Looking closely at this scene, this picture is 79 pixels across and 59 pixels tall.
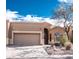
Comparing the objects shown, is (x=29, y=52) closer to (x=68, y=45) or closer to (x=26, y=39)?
(x=26, y=39)

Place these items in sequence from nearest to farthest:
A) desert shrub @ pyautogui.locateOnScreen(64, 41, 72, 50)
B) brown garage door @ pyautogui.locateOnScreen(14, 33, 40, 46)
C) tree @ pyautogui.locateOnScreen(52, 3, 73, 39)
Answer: desert shrub @ pyautogui.locateOnScreen(64, 41, 72, 50), brown garage door @ pyautogui.locateOnScreen(14, 33, 40, 46), tree @ pyautogui.locateOnScreen(52, 3, 73, 39)

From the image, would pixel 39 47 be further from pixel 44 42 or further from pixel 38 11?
pixel 38 11

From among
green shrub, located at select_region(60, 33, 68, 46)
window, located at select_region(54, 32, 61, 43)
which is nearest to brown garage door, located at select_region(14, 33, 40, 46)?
window, located at select_region(54, 32, 61, 43)

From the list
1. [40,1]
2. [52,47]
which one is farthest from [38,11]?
[52,47]

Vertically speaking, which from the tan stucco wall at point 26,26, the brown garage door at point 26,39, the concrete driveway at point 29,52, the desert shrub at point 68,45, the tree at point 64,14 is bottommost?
the concrete driveway at point 29,52

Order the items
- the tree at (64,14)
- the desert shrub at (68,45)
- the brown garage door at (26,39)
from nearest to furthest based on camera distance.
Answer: the desert shrub at (68,45), the brown garage door at (26,39), the tree at (64,14)

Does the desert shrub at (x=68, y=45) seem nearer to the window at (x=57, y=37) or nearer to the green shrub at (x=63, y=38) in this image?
the green shrub at (x=63, y=38)

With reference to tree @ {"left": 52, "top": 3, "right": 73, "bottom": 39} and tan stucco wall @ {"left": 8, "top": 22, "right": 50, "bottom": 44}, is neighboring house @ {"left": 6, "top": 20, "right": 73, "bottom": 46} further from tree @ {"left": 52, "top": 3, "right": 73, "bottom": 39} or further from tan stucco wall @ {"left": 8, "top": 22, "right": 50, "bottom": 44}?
tree @ {"left": 52, "top": 3, "right": 73, "bottom": 39}

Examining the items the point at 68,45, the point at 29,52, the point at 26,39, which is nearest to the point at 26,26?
the point at 26,39

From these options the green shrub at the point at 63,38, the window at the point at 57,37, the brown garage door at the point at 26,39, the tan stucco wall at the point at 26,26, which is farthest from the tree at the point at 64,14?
the brown garage door at the point at 26,39

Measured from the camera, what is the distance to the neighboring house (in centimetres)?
565

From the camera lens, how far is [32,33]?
5785 mm

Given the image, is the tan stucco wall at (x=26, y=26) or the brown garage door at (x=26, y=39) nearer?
the tan stucco wall at (x=26, y=26)

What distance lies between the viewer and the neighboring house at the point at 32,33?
5649mm
